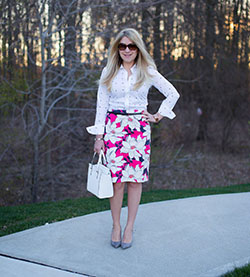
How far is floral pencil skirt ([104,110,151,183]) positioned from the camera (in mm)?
3145

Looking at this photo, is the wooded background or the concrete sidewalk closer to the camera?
the concrete sidewalk

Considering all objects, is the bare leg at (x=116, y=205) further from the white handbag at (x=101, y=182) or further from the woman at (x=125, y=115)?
the white handbag at (x=101, y=182)

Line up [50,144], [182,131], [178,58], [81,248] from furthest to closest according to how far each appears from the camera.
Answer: [182,131]
[178,58]
[50,144]
[81,248]

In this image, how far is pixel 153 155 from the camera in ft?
28.1

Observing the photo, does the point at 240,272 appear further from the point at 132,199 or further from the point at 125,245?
the point at 132,199

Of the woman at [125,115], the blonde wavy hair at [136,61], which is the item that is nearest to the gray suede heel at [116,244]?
the woman at [125,115]

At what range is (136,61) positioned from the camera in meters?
3.22

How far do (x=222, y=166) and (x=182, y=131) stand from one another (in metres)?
1.73

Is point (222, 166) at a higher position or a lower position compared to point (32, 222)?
lower

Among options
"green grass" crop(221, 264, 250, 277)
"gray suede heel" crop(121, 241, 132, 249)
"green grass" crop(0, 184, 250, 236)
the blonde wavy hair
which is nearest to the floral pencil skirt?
the blonde wavy hair

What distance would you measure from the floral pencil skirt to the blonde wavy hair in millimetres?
276

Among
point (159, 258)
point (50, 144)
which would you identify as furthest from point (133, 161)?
point (50, 144)

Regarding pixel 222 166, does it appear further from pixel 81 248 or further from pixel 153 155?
pixel 81 248

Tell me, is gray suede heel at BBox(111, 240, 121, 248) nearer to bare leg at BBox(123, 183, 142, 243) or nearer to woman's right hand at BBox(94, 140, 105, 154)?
bare leg at BBox(123, 183, 142, 243)
